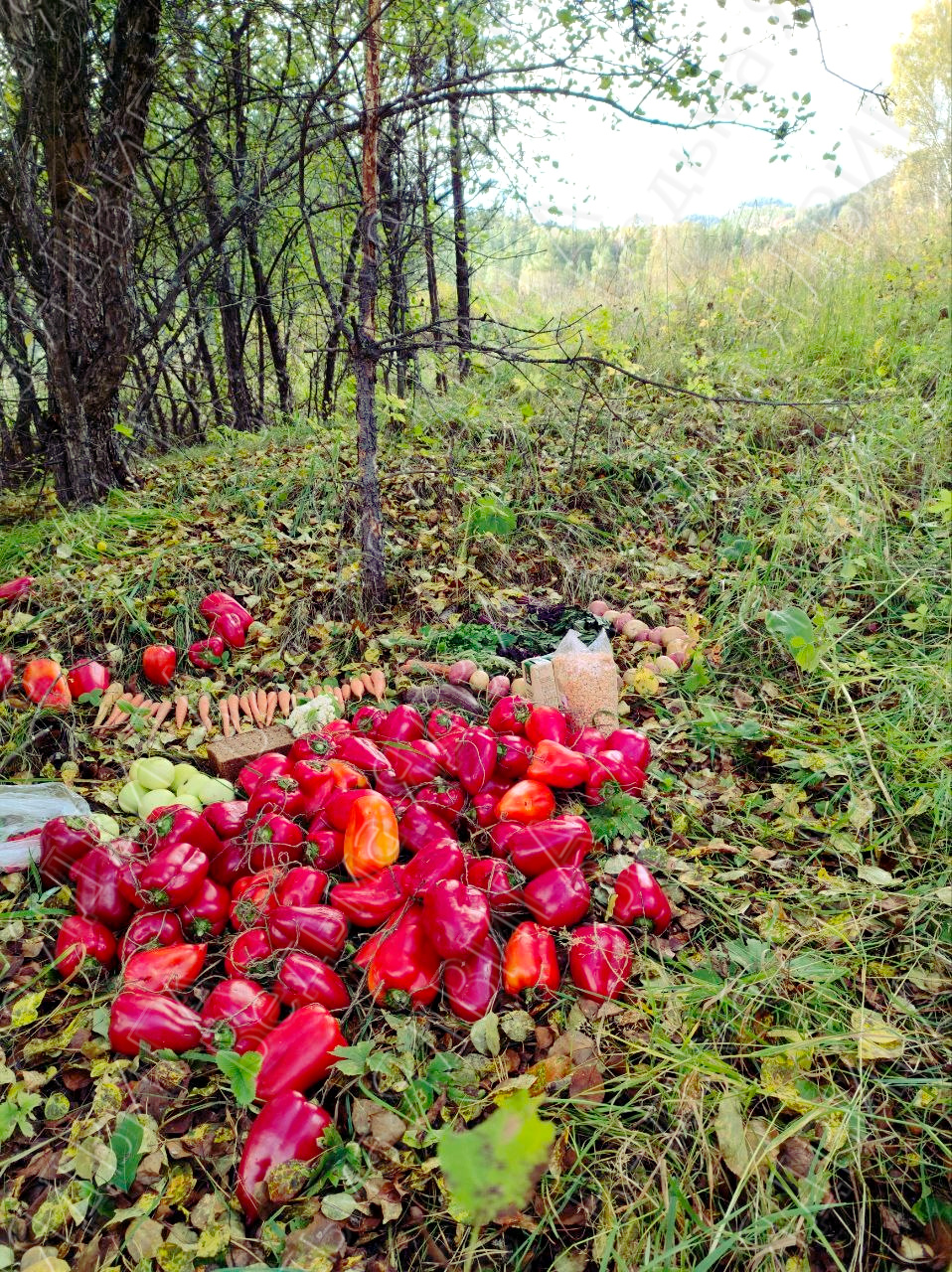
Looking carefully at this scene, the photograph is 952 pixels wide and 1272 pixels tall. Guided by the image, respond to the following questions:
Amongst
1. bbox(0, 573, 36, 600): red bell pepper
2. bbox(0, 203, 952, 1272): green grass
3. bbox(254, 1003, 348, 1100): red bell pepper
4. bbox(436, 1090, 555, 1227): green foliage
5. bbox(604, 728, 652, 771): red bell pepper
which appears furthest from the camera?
bbox(0, 573, 36, 600): red bell pepper

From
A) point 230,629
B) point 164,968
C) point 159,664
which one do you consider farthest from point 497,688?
point 164,968

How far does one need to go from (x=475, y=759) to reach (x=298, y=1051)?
30.0 inches

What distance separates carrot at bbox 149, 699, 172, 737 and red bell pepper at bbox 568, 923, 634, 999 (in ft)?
4.71

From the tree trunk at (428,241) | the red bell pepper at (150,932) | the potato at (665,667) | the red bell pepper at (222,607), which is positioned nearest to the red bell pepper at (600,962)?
the red bell pepper at (150,932)

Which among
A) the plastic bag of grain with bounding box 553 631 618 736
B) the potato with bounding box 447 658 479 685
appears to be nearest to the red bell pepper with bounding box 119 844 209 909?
the potato with bounding box 447 658 479 685

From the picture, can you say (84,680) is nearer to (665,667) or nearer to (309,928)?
(309,928)

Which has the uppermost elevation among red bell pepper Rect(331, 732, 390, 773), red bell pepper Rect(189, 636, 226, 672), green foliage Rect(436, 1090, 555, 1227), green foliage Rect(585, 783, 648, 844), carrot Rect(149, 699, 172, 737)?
green foliage Rect(436, 1090, 555, 1227)

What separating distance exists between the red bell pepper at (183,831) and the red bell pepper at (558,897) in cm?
73

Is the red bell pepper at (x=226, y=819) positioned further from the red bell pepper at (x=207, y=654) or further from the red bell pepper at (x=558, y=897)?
the red bell pepper at (x=207, y=654)

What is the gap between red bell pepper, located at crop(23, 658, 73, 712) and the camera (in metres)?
2.25

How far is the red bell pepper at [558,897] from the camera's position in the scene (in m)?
1.53

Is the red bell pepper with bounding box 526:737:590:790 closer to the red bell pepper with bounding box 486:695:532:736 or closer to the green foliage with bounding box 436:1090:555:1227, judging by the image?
the red bell pepper with bounding box 486:695:532:736

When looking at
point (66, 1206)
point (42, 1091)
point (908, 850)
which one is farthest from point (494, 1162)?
point (908, 850)

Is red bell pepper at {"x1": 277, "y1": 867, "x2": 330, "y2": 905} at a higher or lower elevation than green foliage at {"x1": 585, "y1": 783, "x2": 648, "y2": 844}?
higher
